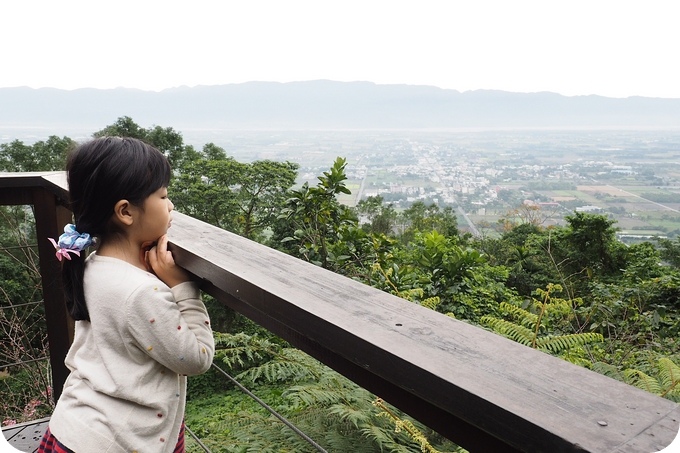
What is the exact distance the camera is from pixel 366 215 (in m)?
11.4

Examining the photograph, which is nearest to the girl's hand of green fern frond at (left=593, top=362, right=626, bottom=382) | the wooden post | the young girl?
the young girl

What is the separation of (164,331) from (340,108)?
187 feet

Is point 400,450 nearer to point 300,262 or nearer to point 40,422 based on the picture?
point 300,262

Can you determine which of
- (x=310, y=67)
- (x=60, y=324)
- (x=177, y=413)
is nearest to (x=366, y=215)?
(x=60, y=324)

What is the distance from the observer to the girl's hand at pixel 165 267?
98 cm

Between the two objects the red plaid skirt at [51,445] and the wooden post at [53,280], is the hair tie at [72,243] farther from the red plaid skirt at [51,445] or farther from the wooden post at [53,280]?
the wooden post at [53,280]

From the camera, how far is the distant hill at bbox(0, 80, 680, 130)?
35.5m

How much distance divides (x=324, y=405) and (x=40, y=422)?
1.11 metres

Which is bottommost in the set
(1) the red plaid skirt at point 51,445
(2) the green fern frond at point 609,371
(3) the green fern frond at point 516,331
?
(2) the green fern frond at point 609,371

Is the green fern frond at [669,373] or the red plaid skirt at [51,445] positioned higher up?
the red plaid skirt at [51,445]

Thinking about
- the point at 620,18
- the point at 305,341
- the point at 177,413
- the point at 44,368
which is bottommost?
the point at 44,368

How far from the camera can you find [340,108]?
2227 inches

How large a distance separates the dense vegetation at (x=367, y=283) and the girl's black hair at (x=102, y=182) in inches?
28.7

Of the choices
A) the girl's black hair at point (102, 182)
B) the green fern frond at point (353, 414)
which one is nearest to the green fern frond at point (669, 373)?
the green fern frond at point (353, 414)
